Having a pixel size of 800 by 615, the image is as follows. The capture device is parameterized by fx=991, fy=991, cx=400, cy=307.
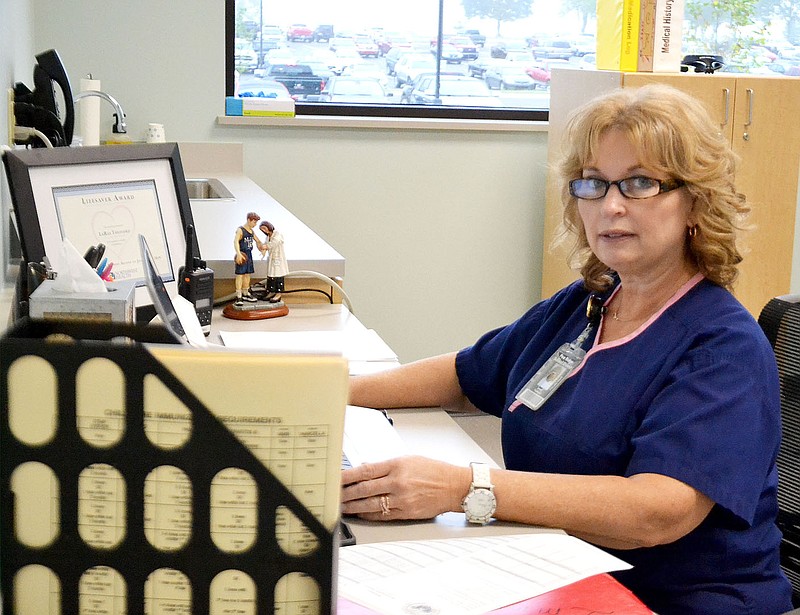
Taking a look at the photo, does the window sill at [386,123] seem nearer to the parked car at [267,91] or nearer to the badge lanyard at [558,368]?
the parked car at [267,91]

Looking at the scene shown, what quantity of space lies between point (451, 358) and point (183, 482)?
116 cm

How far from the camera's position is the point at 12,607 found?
0.74 m

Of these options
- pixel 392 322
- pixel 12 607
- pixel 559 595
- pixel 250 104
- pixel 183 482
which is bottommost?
pixel 392 322

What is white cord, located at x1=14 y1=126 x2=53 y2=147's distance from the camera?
2.61 m

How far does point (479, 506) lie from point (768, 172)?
9.24 feet

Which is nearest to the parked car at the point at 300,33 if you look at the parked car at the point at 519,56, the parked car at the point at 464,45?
the parked car at the point at 464,45

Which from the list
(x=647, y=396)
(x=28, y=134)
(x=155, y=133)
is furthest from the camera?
(x=155, y=133)

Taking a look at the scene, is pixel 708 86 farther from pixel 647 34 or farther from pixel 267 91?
pixel 267 91

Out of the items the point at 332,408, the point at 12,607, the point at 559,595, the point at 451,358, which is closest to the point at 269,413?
the point at 332,408

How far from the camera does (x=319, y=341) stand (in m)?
1.95

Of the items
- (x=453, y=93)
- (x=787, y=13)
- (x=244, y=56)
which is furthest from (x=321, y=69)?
(x=787, y=13)

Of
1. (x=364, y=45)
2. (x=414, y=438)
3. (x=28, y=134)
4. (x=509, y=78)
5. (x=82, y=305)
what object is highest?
(x=364, y=45)

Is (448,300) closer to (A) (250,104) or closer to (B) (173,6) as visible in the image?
(A) (250,104)

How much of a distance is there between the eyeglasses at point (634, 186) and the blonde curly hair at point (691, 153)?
15 millimetres
